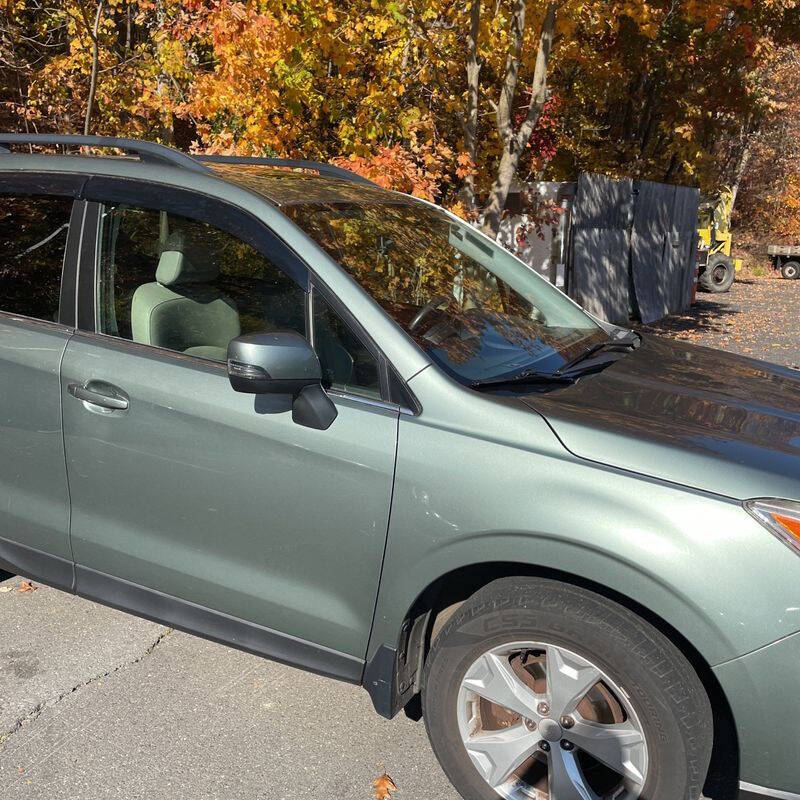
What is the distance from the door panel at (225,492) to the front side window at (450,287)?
0.43 m

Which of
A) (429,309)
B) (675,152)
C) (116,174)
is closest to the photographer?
(429,309)

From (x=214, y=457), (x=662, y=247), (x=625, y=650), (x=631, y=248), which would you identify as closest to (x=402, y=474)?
(x=214, y=457)

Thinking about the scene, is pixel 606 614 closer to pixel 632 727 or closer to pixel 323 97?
pixel 632 727

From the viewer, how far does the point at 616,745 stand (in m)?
2.49

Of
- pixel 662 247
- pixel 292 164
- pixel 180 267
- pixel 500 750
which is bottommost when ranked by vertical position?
pixel 662 247

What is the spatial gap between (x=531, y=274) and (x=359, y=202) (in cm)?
86

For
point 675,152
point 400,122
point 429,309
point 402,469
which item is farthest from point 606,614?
point 675,152

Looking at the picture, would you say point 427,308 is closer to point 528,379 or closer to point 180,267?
point 528,379

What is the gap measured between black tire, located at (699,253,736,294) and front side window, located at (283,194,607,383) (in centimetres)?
2012

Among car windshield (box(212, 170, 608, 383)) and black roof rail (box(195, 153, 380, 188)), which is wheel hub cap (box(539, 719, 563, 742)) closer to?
car windshield (box(212, 170, 608, 383))

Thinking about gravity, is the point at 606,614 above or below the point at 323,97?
below

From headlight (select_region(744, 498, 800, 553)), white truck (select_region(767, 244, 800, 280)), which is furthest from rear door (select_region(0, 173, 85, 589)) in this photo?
white truck (select_region(767, 244, 800, 280))

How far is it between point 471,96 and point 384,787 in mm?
7112

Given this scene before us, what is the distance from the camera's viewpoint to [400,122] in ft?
25.8
